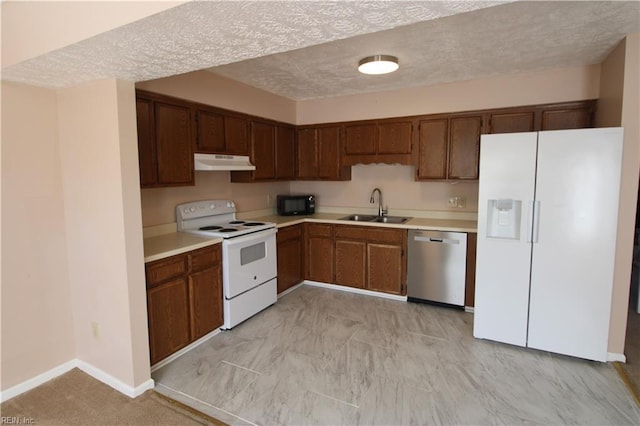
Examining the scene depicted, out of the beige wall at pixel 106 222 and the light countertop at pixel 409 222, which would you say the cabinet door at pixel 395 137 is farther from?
the beige wall at pixel 106 222

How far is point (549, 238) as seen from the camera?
2652 millimetres

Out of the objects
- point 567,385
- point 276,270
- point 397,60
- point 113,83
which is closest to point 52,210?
point 113,83

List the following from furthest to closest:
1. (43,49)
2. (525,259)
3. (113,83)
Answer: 1. (525,259)
2. (113,83)
3. (43,49)

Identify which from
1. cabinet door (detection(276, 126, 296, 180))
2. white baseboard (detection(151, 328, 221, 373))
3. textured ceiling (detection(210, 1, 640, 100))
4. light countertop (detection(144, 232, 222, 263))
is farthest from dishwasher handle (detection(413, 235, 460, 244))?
white baseboard (detection(151, 328, 221, 373))

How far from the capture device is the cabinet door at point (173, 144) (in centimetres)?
283

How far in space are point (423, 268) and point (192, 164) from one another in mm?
2609

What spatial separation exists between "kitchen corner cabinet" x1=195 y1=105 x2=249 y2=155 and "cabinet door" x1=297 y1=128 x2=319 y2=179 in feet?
3.42

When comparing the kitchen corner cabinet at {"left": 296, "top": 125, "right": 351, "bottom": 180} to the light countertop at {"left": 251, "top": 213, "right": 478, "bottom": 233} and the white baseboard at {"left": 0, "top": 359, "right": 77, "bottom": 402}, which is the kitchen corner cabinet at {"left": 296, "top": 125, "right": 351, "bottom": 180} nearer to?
the light countertop at {"left": 251, "top": 213, "right": 478, "bottom": 233}

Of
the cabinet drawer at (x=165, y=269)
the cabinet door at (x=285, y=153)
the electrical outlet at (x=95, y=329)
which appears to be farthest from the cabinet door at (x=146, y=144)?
the cabinet door at (x=285, y=153)

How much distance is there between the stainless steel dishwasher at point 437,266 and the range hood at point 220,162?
1.96 m

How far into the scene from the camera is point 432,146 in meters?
3.87

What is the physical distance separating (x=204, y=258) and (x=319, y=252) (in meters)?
1.73

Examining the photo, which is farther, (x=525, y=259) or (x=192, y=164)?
(x=192, y=164)

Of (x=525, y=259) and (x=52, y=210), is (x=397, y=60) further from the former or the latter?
(x=52, y=210)
